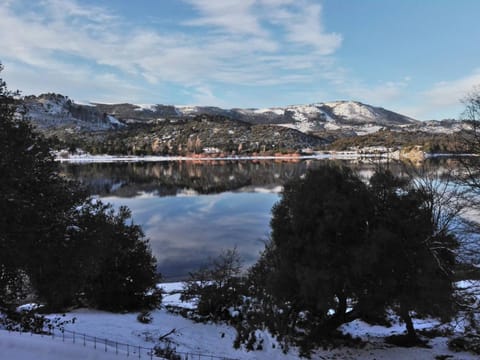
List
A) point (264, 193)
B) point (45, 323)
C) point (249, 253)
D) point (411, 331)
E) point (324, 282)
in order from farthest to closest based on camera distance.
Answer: point (264, 193) → point (249, 253) → point (411, 331) → point (324, 282) → point (45, 323)

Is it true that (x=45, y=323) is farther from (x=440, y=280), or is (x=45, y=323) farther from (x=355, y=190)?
(x=440, y=280)

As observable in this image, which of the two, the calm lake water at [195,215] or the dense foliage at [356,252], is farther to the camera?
the calm lake water at [195,215]

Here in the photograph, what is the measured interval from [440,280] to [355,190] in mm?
4106

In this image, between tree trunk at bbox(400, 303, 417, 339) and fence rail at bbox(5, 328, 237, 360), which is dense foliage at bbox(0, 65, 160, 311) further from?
tree trunk at bbox(400, 303, 417, 339)

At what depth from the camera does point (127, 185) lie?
269 feet

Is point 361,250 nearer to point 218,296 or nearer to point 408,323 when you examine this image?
point 408,323

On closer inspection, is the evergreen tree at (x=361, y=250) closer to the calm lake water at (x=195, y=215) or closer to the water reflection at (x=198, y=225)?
the calm lake water at (x=195, y=215)

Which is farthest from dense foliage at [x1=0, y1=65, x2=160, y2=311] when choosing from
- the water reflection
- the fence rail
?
the water reflection

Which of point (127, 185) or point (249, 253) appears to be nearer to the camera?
point (249, 253)

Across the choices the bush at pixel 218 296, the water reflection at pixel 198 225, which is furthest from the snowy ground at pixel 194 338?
the water reflection at pixel 198 225

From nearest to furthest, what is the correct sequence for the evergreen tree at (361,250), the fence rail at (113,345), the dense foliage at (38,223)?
the fence rail at (113,345), the dense foliage at (38,223), the evergreen tree at (361,250)

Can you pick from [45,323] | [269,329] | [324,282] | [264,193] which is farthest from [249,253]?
[264,193]

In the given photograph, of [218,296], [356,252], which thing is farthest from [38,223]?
[356,252]

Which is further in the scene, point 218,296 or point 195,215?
point 195,215
